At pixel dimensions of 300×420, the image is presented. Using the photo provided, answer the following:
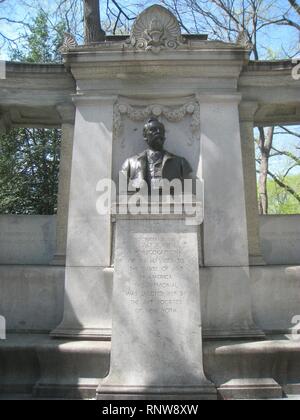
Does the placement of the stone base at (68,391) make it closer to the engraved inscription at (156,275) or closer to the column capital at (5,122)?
the engraved inscription at (156,275)

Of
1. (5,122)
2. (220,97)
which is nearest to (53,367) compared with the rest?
(220,97)

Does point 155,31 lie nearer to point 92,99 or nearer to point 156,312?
point 92,99

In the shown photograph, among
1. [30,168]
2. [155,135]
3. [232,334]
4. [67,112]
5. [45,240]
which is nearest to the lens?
[232,334]

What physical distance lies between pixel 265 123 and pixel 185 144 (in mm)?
2810

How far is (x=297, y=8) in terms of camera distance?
1956cm

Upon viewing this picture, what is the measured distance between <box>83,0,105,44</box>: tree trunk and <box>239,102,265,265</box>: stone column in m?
7.09

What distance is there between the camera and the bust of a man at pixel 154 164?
7.23 metres

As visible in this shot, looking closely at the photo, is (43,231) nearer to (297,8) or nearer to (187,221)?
(187,221)

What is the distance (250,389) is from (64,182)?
473cm

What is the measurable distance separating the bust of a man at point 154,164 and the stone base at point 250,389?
3258mm

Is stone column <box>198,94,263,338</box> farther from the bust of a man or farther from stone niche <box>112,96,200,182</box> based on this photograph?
the bust of a man

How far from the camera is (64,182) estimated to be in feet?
26.4

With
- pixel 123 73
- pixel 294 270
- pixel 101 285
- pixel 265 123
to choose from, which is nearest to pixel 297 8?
A: pixel 265 123

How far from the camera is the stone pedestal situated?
5516 millimetres
